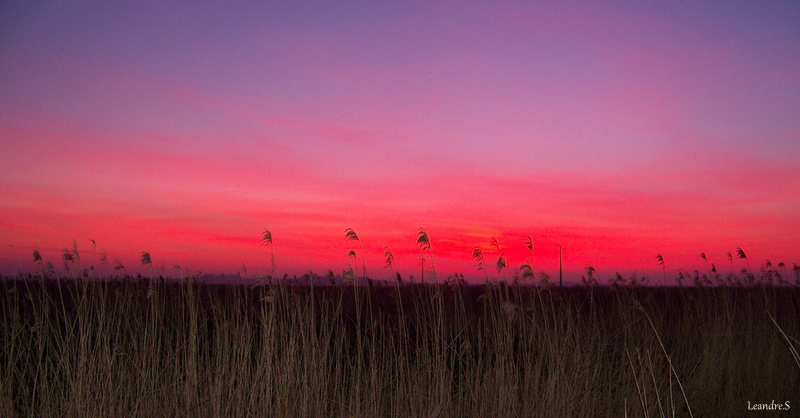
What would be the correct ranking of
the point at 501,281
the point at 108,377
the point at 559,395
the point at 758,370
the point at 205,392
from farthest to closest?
the point at 758,370 → the point at 501,281 → the point at 559,395 → the point at 205,392 → the point at 108,377

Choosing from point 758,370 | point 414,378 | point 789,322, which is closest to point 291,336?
point 414,378

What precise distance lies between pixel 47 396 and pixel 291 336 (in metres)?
2.38

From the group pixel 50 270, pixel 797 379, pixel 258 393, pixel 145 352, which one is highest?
pixel 50 270

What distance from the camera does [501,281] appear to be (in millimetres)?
8609

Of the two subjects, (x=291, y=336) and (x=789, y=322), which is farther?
(x=789, y=322)

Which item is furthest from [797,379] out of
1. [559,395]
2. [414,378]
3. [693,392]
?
[414,378]

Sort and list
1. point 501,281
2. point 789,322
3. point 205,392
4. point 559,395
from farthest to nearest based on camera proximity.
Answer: point 789,322
point 501,281
point 559,395
point 205,392

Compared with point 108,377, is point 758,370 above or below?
below

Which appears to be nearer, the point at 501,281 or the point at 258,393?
the point at 258,393

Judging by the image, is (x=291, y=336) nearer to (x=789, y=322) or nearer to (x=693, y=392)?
(x=693, y=392)

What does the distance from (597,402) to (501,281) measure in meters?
2.05

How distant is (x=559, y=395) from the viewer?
682 centimetres

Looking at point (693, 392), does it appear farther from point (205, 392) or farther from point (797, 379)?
point (205, 392)

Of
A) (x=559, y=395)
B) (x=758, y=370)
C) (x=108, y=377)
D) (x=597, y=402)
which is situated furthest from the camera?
(x=758, y=370)
